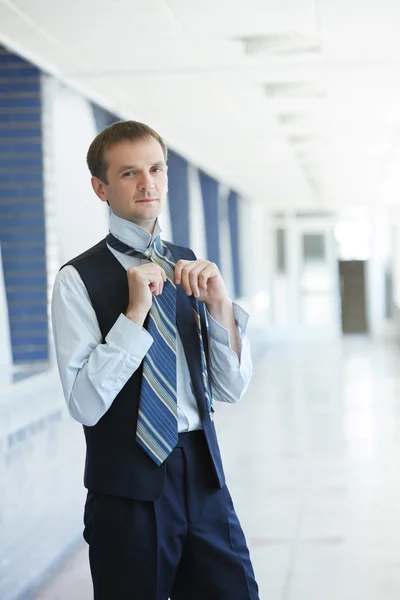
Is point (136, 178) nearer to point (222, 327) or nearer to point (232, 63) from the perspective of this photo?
point (222, 327)

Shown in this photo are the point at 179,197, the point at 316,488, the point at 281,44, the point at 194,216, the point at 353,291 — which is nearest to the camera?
the point at 281,44

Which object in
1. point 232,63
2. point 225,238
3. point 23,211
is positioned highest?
point 232,63

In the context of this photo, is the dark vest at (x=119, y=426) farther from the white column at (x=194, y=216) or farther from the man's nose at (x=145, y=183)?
the white column at (x=194, y=216)

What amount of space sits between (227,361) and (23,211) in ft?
12.6

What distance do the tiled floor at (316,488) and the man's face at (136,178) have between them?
247cm

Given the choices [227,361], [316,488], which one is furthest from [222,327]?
[316,488]

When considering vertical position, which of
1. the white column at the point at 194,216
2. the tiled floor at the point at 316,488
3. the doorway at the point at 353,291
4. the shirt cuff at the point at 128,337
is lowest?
the tiled floor at the point at 316,488

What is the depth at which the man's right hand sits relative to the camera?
1.69 meters

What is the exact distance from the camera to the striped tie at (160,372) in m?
1.70

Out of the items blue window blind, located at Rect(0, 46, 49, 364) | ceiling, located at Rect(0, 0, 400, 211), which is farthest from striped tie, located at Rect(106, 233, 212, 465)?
blue window blind, located at Rect(0, 46, 49, 364)

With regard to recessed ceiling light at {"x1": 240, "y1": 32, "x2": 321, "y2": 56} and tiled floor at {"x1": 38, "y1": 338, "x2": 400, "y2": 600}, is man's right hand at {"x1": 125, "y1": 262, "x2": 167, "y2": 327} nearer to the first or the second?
tiled floor at {"x1": 38, "y1": 338, "x2": 400, "y2": 600}

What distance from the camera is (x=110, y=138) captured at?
1.80 metres

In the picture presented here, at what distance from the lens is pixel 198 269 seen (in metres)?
1.72

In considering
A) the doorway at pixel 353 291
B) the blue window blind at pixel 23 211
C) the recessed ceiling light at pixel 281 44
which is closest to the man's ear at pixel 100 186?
the recessed ceiling light at pixel 281 44
